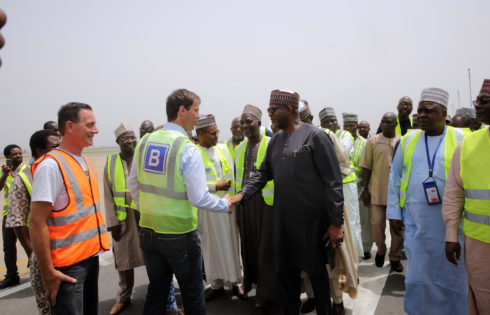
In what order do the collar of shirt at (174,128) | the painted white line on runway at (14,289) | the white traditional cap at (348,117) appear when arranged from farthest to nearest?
the white traditional cap at (348,117) < the painted white line on runway at (14,289) < the collar of shirt at (174,128)

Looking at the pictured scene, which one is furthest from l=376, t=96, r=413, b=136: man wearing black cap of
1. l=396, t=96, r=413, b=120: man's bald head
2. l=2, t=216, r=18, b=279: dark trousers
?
l=2, t=216, r=18, b=279: dark trousers

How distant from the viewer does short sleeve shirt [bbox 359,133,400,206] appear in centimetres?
504

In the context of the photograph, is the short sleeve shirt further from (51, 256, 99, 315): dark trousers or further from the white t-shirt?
the white t-shirt

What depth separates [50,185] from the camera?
226 centimetres

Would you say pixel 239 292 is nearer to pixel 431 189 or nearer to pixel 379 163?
pixel 431 189

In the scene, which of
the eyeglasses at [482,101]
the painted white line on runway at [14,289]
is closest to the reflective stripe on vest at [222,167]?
the eyeglasses at [482,101]

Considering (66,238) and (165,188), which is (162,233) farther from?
(66,238)

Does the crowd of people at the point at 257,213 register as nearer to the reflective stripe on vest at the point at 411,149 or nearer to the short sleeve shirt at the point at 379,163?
the reflective stripe on vest at the point at 411,149

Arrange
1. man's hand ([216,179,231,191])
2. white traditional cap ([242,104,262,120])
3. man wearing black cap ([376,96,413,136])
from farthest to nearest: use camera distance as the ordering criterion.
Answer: man wearing black cap ([376,96,413,136]), white traditional cap ([242,104,262,120]), man's hand ([216,179,231,191])

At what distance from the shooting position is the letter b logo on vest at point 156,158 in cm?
271

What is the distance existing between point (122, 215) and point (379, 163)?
378 centimetres

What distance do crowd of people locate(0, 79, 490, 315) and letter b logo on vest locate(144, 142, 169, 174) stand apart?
12mm

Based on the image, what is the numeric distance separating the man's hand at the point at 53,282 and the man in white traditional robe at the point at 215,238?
2.12 meters

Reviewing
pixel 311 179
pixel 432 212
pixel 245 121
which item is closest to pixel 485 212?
pixel 432 212
